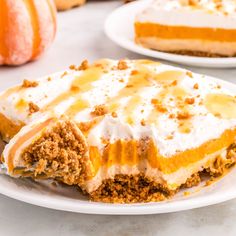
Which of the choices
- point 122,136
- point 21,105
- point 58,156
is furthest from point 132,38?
point 58,156

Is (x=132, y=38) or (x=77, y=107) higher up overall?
(x=77, y=107)

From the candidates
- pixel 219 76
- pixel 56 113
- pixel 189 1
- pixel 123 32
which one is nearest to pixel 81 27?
pixel 123 32

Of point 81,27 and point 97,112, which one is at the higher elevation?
point 97,112

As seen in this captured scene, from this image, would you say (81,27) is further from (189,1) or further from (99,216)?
(99,216)

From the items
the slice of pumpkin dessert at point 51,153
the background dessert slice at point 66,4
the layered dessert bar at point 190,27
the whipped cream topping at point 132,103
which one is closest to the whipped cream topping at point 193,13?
the layered dessert bar at point 190,27

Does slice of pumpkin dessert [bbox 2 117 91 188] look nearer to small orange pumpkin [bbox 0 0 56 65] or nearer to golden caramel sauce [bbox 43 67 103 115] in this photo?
golden caramel sauce [bbox 43 67 103 115]

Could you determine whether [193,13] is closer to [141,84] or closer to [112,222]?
[141,84]
